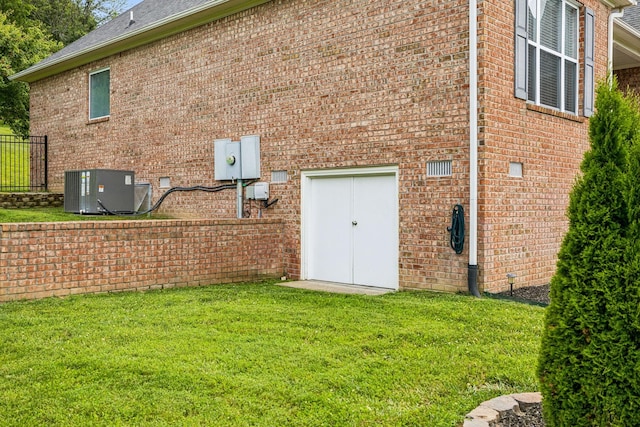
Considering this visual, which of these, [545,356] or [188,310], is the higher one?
[545,356]

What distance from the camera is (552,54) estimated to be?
10062mm

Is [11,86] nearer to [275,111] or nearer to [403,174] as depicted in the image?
[275,111]

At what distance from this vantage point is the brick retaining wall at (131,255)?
25.5 ft

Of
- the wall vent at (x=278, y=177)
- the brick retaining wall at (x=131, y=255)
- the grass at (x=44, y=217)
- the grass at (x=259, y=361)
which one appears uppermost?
the wall vent at (x=278, y=177)

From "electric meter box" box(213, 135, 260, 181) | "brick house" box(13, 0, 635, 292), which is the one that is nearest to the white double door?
"brick house" box(13, 0, 635, 292)

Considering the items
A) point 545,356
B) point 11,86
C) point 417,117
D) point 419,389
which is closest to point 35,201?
point 11,86

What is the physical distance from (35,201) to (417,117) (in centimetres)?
1045

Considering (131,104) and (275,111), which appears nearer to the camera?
(275,111)

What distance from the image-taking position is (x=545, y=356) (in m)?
3.06

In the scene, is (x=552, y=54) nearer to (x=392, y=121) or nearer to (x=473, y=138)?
(x=473, y=138)

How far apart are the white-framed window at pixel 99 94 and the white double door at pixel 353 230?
7.04 m

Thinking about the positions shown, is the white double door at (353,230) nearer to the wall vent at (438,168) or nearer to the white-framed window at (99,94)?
the wall vent at (438,168)

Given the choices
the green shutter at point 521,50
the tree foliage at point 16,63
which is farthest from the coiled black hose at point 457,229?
the tree foliage at point 16,63

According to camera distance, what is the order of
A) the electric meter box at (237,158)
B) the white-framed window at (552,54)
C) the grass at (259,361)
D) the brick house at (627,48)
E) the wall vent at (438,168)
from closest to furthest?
1. the grass at (259,361)
2. the wall vent at (438,168)
3. the white-framed window at (552,54)
4. the electric meter box at (237,158)
5. the brick house at (627,48)
